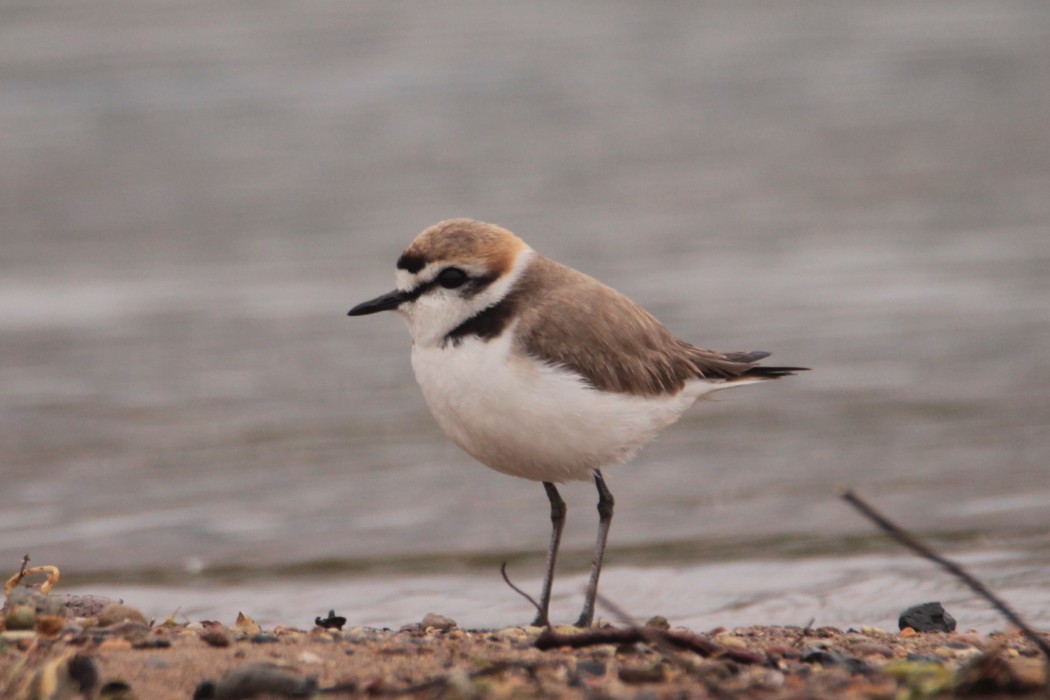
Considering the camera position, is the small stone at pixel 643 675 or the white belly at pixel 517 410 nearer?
the small stone at pixel 643 675

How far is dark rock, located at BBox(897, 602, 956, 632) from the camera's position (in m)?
5.67

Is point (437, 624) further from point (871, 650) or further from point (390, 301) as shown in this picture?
point (871, 650)

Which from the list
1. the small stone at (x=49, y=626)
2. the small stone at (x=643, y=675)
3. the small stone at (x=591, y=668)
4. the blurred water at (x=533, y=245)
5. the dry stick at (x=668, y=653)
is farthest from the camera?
the blurred water at (x=533, y=245)

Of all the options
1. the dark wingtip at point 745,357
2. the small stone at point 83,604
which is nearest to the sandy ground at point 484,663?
the small stone at point 83,604

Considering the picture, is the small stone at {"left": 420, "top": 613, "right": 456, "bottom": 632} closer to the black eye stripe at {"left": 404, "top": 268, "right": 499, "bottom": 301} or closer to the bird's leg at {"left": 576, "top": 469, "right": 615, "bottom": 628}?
the bird's leg at {"left": 576, "top": 469, "right": 615, "bottom": 628}

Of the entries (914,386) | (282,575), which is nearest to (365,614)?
(282,575)

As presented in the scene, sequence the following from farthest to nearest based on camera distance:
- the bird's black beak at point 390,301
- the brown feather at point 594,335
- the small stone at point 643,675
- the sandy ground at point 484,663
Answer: the bird's black beak at point 390,301, the brown feather at point 594,335, the small stone at point 643,675, the sandy ground at point 484,663

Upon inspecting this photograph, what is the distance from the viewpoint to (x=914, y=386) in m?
9.55

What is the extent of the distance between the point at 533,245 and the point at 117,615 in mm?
7810

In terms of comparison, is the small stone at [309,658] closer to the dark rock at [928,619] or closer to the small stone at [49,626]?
the small stone at [49,626]

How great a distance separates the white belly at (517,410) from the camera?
203 inches

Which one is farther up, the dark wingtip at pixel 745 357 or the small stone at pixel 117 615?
the dark wingtip at pixel 745 357

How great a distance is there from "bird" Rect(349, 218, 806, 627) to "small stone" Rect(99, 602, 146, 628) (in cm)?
125

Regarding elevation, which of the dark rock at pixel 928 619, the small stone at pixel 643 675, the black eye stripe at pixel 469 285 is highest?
the black eye stripe at pixel 469 285
